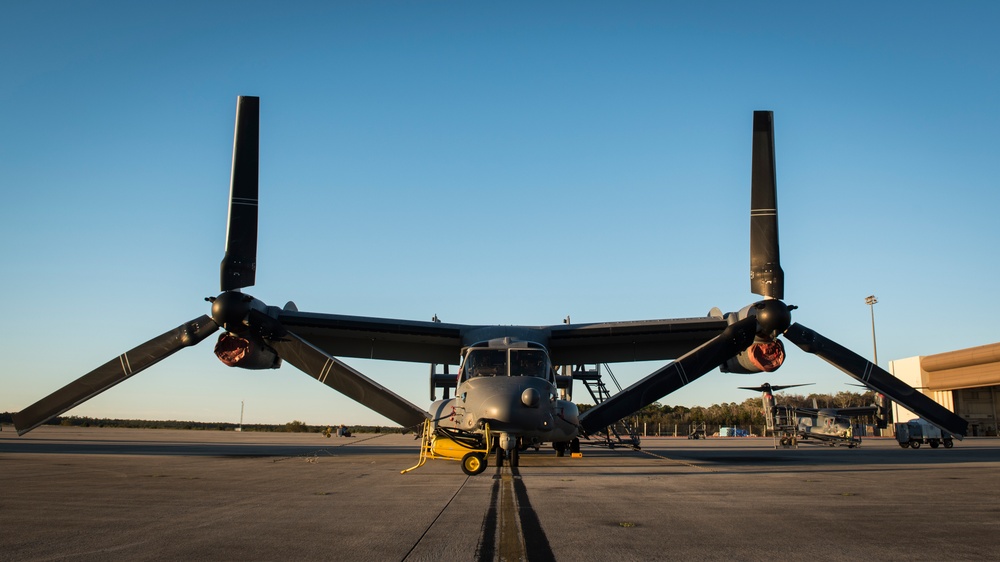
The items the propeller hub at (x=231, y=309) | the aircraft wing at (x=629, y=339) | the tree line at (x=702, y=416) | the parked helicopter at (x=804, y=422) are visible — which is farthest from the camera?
the tree line at (x=702, y=416)

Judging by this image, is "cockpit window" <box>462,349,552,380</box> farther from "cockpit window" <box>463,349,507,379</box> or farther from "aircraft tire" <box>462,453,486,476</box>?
"aircraft tire" <box>462,453,486,476</box>

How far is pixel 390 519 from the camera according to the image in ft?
24.9

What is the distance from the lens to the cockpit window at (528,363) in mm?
16406

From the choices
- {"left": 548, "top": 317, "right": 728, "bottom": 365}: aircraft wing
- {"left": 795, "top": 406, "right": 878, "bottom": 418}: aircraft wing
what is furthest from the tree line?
{"left": 548, "top": 317, "right": 728, "bottom": 365}: aircraft wing

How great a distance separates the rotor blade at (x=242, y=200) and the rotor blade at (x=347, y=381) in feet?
7.00

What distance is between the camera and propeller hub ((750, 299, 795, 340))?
1797cm

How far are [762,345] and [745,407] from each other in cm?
11050

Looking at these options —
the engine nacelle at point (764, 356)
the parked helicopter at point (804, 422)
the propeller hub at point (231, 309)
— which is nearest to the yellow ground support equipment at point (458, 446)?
the propeller hub at point (231, 309)

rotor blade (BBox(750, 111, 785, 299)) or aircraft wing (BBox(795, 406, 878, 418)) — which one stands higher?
rotor blade (BBox(750, 111, 785, 299))

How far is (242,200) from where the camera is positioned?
18.3 metres

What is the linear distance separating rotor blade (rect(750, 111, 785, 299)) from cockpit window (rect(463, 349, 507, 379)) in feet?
23.2

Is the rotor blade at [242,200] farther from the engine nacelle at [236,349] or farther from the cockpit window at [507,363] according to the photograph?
the cockpit window at [507,363]

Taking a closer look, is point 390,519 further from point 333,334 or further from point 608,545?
point 333,334

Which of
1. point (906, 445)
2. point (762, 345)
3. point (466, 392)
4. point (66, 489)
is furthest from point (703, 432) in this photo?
point (66, 489)
